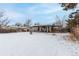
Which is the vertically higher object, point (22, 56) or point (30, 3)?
point (30, 3)

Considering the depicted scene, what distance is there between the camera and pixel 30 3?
193 centimetres

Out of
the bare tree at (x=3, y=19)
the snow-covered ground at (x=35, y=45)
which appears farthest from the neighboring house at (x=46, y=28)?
the bare tree at (x=3, y=19)

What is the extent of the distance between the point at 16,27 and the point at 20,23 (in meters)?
0.06

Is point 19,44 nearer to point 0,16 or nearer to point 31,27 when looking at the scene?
point 31,27

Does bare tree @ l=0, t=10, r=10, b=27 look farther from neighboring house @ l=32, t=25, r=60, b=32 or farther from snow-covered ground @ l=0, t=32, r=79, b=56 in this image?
neighboring house @ l=32, t=25, r=60, b=32

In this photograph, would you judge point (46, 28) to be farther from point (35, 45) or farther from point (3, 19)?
point (3, 19)

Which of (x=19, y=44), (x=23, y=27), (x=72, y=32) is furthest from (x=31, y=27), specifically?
(x=72, y=32)

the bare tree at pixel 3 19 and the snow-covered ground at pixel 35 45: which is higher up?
the bare tree at pixel 3 19

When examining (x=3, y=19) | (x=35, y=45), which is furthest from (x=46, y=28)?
(x=3, y=19)

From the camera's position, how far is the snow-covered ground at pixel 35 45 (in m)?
1.90

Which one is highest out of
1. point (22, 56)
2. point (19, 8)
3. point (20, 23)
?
point (19, 8)

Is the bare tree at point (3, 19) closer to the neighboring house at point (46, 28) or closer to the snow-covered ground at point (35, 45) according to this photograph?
the snow-covered ground at point (35, 45)

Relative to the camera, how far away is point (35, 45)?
1.92 m

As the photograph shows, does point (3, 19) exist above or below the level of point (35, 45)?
above
